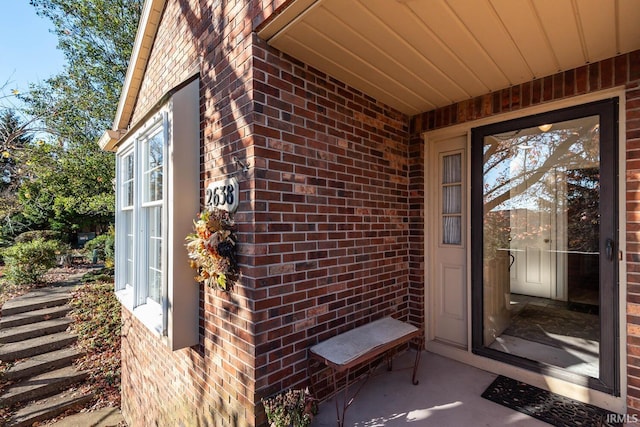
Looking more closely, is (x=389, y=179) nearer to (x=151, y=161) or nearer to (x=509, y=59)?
(x=509, y=59)

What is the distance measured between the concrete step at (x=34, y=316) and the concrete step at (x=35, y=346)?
23.2 inches

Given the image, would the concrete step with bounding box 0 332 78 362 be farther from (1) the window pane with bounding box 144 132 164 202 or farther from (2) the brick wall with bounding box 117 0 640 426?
(1) the window pane with bounding box 144 132 164 202

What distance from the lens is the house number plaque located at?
6.64ft

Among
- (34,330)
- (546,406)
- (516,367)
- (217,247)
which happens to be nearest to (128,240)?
(217,247)

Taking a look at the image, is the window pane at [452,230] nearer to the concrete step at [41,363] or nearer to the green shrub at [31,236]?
the concrete step at [41,363]

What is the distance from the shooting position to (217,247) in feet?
6.32

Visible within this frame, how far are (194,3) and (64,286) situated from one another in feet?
30.6

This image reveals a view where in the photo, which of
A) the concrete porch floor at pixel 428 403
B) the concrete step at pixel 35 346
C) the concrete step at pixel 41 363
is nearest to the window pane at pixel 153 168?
the concrete porch floor at pixel 428 403

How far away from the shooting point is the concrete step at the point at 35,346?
5699 mm

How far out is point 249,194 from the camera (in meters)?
1.92

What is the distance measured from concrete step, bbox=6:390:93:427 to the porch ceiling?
7.22 meters

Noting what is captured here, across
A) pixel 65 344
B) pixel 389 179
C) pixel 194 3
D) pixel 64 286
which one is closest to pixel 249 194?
pixel 389 179

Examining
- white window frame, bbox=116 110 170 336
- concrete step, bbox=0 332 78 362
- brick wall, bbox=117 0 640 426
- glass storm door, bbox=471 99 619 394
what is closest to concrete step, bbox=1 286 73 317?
concrete step, bbox=0 332 78 362

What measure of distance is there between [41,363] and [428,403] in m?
7.51
